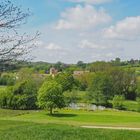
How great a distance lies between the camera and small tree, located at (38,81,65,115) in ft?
199

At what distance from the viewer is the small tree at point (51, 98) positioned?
199 ft

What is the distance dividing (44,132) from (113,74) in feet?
298

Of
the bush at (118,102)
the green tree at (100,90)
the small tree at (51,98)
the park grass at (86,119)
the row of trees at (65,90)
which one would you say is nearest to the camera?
the park grass at (86,119)

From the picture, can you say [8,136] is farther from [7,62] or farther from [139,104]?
[139,104]

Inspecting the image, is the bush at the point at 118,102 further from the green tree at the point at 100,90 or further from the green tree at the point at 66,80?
the green tree at the point at 66,80

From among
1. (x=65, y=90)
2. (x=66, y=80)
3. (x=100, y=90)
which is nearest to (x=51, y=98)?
(x=100, y=90)

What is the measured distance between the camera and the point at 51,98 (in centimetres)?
6153

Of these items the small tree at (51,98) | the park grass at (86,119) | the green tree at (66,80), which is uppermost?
the green tree at (66,80)

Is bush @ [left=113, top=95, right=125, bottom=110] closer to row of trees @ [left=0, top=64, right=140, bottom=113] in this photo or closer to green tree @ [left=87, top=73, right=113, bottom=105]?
row of trees @ [left=0, top=64, right=140, bottom=113]

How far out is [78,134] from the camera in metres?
14.7

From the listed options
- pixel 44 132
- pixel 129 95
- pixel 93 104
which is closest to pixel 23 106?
pixel 93 104

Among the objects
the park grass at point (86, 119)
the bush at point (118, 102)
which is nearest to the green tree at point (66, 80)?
the bush at point (118, 102)

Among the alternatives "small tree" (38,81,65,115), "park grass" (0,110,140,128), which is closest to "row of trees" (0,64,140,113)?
"small tree" (38,81,65,115)

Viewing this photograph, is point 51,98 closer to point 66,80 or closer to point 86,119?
point 86,119
